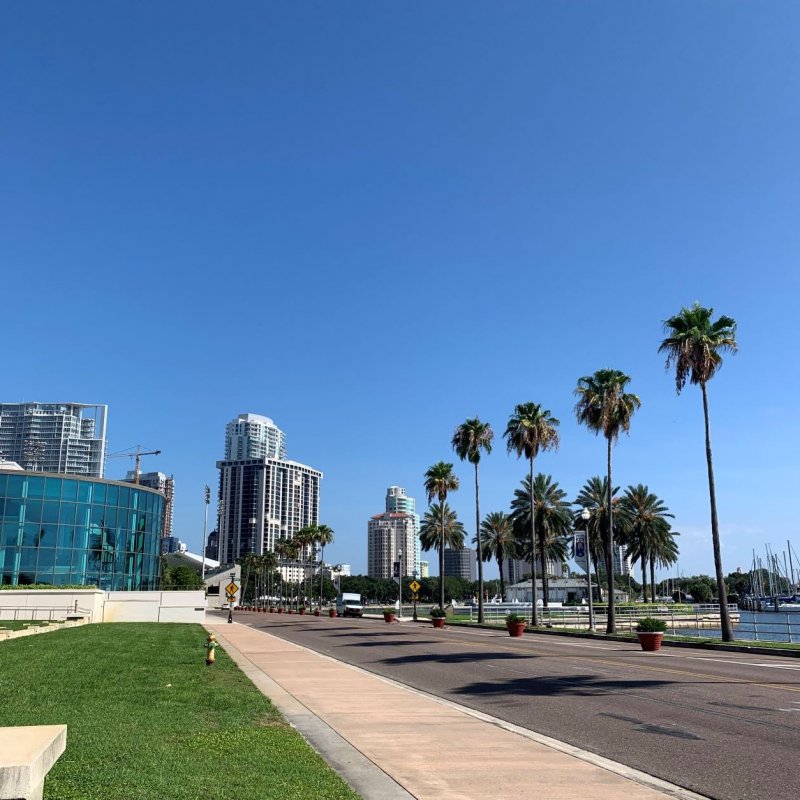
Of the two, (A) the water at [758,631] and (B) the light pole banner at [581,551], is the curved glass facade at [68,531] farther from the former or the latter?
(A) the water at [758,631]

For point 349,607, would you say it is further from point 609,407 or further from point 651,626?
point 651,626

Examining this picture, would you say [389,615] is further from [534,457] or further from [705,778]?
[705,778]

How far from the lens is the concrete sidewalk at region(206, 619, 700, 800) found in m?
7.69

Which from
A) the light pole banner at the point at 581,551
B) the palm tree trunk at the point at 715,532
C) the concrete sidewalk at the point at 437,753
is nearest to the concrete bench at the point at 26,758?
the concrete sidewalk at the point at 437,753

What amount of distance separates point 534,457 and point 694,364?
20.0 m

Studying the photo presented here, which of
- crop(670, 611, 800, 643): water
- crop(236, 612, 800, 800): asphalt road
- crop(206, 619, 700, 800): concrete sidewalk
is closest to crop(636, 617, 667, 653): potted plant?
crop(236, 612, 800, 800): asphalt road

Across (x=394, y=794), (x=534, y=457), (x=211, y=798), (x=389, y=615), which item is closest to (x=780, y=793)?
(x=394, y=794)

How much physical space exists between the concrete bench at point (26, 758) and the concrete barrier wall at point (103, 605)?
4803 cm

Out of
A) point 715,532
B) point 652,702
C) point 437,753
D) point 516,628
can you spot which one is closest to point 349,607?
point 516,628

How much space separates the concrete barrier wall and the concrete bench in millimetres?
48027

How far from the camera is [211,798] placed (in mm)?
6625

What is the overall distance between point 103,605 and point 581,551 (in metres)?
32.2

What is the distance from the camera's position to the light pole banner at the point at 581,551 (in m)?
44.1

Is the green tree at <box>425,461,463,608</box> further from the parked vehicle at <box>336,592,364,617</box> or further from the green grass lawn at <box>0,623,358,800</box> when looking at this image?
the green grass lawn at <box>0,623,358,800</box>
